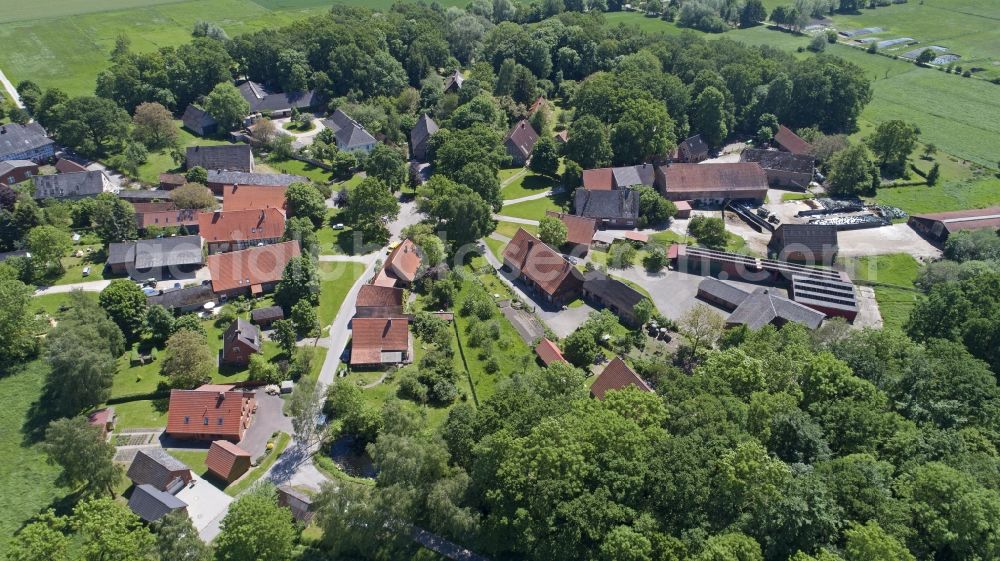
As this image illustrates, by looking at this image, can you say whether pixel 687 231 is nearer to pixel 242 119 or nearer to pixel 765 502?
pixel 765 502

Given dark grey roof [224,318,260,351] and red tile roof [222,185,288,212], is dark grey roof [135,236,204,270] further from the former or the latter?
dark grey roof [224,318,260,351]

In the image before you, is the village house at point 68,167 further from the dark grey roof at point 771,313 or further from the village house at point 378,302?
the dark grey roof at point 771,313

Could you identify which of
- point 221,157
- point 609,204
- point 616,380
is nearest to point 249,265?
point 221,157

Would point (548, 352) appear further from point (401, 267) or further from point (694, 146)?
point (694, 146)

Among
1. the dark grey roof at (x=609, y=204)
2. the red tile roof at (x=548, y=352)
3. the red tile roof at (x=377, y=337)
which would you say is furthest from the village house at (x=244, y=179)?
the red tile roof at (x=548, y=352)

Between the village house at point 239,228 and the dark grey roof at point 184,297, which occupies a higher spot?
the village house at point 239,228

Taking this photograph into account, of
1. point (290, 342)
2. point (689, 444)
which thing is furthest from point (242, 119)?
point (689, 444)

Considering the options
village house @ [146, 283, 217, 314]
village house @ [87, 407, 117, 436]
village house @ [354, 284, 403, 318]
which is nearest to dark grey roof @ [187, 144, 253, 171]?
village house @ [146, 283, 217, 314]
